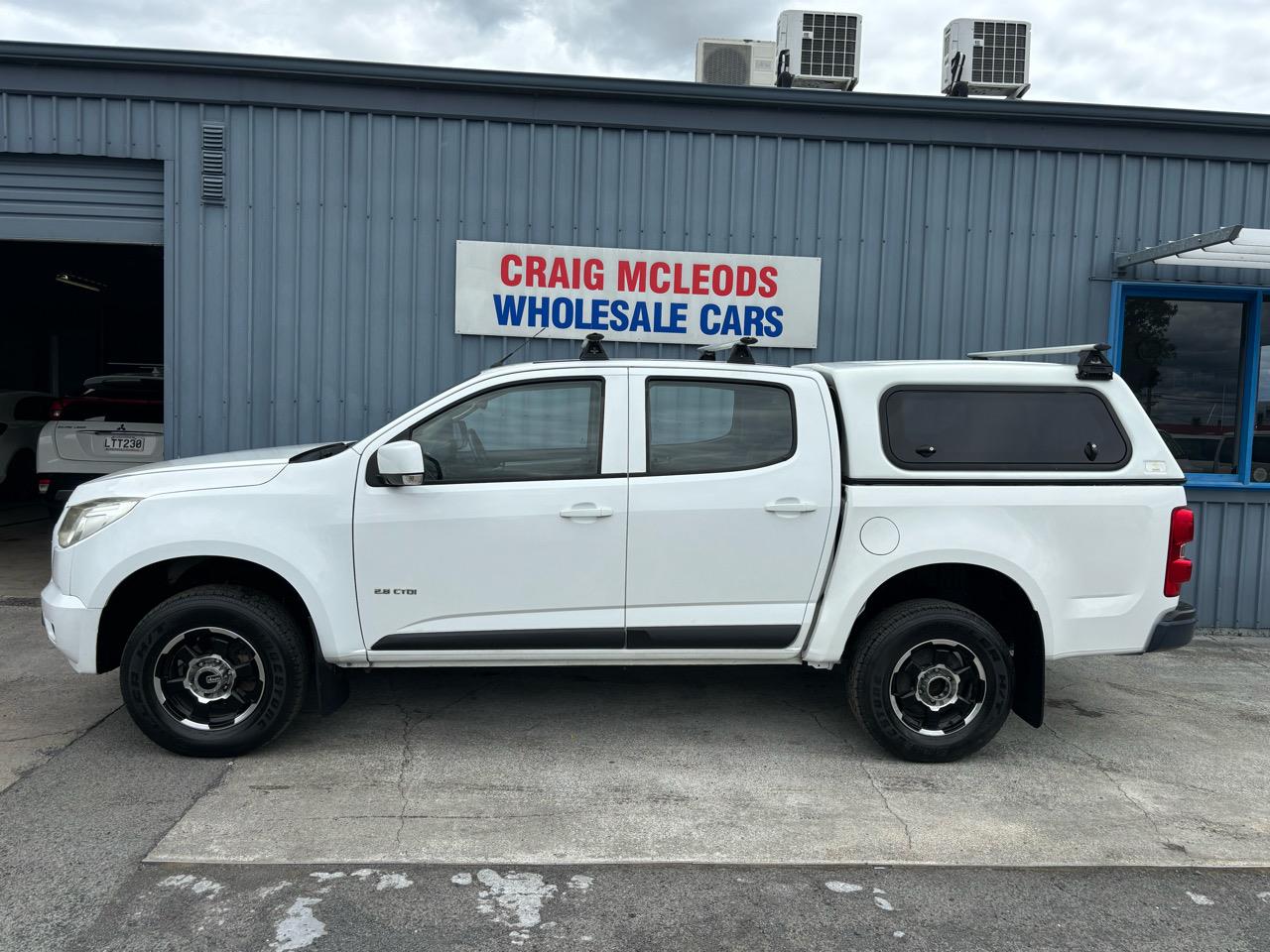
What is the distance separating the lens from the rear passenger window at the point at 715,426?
4621 millimetres

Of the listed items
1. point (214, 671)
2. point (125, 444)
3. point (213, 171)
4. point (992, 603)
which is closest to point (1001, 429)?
point (992, 603)

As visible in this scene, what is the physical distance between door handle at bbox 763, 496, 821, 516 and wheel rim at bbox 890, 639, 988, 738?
855mm

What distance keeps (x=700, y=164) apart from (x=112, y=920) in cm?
638

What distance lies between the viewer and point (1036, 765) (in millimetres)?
4715

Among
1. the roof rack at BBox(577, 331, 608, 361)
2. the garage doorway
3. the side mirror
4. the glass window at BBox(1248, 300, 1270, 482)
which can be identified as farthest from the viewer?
the glass window at BBox(1248, 300, 1270, 482)

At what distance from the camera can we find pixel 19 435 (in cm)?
1235

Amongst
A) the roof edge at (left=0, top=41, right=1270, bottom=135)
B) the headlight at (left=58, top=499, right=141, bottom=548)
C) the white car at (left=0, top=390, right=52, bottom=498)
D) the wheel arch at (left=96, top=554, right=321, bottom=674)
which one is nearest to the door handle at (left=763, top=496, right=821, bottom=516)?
the wheel arch at (left=96, top=554, right=321, bottom=674)

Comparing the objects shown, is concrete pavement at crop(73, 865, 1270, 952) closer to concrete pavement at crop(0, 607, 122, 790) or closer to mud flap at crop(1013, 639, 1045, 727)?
mud flap at crop(1013, 639, 1045, 727)

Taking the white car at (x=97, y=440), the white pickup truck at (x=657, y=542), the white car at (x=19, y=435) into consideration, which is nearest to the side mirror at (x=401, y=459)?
the white pickup truck at (x=657, y=542)

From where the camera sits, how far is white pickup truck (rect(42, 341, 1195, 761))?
4438 millimetres

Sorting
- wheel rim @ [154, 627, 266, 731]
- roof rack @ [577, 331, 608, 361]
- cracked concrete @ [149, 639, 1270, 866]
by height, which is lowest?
cracked concrete @ [149, 639, 1270, 866]

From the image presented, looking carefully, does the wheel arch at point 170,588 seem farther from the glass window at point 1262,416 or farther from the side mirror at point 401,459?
the glass window at point 1262,416

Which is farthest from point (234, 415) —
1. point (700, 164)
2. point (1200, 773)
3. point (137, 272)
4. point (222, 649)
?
point (137, 272)

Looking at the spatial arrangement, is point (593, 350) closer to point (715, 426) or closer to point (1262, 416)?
point (715, 426)
